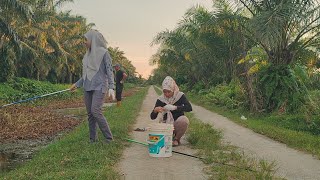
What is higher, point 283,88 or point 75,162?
point 283,88

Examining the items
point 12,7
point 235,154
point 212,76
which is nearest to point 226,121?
point 235,154

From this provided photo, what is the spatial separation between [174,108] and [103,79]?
1.42 m

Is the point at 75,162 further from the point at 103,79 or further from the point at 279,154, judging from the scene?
the point at 279,154

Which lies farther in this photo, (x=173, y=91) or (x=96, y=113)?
(x=173, y=91)

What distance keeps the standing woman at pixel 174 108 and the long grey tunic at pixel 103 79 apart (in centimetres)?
97

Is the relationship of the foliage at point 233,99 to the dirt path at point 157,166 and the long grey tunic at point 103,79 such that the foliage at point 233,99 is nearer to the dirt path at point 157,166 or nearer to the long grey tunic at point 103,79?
the long grey tunic at point 103,79

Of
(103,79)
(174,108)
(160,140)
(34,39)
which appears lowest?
(160,140)

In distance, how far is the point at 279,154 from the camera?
677 cm

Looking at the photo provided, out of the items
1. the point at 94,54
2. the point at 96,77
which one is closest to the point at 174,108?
the point at 96,77

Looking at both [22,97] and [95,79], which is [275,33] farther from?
[22,97]

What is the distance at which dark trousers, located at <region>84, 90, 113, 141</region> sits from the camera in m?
6.84

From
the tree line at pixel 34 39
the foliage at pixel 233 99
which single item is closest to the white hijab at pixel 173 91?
the foliage at pixel 233 99

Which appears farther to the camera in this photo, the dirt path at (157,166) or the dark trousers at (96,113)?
the dark trousers at (96,113)

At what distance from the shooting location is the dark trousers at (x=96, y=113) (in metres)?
6.84
